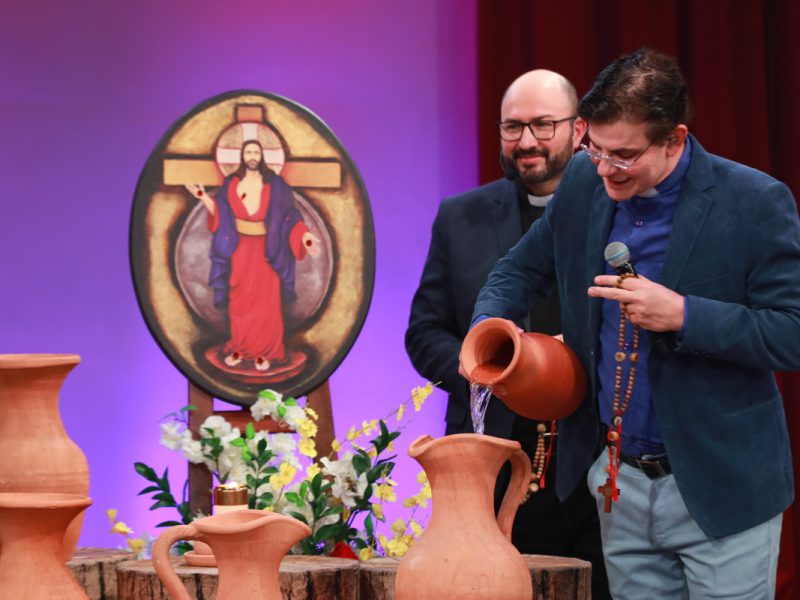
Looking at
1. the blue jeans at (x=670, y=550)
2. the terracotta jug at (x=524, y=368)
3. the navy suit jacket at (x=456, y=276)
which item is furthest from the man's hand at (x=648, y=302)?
the navy suit jacket at (x=456, y=276)

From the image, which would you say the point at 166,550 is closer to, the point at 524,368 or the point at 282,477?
the point at 524,368

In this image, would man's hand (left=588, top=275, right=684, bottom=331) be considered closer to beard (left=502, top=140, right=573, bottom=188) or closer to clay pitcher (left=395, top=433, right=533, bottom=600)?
clay pitcher (left=395, top=433, right=533, bottom=600)

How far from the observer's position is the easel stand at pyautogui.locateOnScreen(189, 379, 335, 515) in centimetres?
288

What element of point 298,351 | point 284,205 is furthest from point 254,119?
point 298,351

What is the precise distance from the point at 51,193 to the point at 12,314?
0.39m

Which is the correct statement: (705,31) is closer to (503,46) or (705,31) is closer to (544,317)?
(503,46)

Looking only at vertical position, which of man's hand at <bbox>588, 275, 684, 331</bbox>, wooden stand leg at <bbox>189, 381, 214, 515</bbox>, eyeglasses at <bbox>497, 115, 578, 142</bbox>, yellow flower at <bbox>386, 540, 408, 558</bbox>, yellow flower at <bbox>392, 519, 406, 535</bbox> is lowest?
yellow flower at <bbox>386, 540, 408, 558</bbox>

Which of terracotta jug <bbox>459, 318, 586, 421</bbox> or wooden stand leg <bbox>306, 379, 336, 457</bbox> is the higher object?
terracotta jug <bbox>459, 318, 586, 421</bbox>

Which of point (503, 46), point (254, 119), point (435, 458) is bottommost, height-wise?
point (435, 458)

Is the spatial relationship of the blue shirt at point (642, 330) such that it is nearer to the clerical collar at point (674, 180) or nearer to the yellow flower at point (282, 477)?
the clerical collar at point (674, 180)

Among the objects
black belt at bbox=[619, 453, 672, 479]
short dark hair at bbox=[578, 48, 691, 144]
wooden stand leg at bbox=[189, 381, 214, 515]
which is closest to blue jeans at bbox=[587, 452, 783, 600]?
black belt at bbox=[619, 453, 672, 479]

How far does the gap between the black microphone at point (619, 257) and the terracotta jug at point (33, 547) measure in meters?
0.84

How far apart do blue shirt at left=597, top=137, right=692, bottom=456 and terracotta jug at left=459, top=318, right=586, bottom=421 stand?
65mm

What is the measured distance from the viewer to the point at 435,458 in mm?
1733
